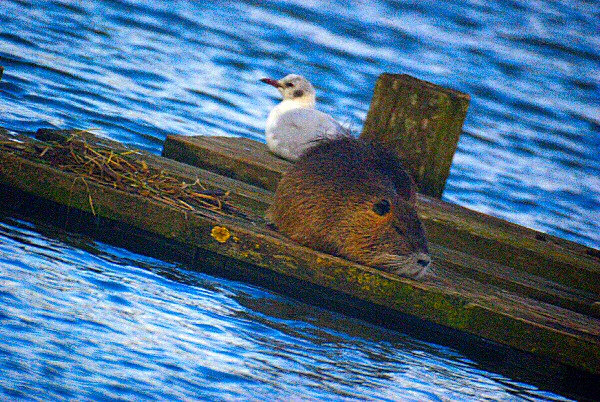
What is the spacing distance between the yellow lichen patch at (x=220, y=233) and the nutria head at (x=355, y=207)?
488 mm

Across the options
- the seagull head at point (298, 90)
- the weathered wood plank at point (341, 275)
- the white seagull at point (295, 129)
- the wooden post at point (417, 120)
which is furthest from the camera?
the seagull head at point (298, 90)

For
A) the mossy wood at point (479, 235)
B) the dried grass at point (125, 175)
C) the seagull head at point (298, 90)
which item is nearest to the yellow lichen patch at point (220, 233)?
the dried grass at point (125, 175)

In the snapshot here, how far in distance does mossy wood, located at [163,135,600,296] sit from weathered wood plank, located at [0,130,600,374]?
811mm

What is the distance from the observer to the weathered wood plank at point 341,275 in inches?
261

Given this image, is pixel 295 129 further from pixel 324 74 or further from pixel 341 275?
pixel 324 74

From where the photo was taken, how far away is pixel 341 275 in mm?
6820

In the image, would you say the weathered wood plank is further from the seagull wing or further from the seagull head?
the seagull head

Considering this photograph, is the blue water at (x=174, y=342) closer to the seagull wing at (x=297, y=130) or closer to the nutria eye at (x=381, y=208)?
the nutria eye at (x=381, y=208)

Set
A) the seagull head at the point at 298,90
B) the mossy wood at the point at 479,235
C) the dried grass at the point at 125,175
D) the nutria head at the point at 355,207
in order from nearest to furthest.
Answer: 1. the nutria head at the point at 355,207
2. the dried grass at the point at 125,175
3. the mossy wood at the point at 479,235
4. the seagull head at the point at 298,90

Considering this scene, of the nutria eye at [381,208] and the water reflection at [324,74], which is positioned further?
the water reflection at [324,74]

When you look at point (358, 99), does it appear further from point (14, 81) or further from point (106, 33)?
point (14, 81)

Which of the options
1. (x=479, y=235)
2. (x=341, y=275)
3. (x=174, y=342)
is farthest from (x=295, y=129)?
(x=174, y=342)

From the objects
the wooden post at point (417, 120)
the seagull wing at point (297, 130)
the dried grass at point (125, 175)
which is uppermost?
the wooden post at point (417, 120)

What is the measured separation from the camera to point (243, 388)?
524 centimetres
